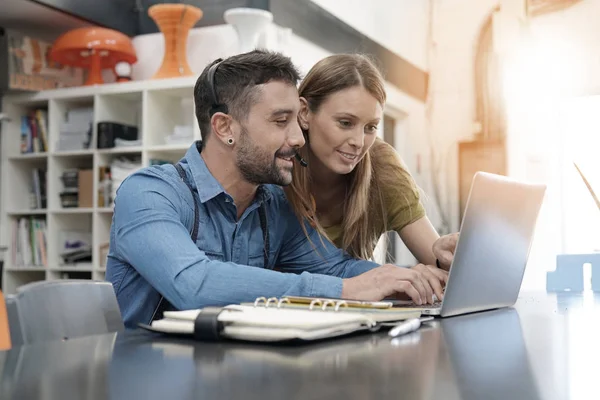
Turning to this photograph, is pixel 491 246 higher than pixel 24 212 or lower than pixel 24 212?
lower

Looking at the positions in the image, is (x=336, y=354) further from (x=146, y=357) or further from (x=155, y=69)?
(x=155, y=69)

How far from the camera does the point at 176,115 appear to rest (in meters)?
4.26

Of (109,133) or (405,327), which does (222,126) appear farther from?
(109,133)

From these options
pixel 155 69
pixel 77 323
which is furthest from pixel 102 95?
pixel 77 323

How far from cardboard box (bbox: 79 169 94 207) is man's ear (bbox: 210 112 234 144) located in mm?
2900

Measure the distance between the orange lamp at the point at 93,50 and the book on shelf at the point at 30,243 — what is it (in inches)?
36.6

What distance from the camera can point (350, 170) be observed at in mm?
1697

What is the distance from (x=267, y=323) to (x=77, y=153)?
12.4 ft

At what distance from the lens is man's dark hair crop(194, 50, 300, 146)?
1513 millimetres

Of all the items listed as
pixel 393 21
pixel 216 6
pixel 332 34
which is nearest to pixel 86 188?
pixel 216 6

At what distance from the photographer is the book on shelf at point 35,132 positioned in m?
4.49

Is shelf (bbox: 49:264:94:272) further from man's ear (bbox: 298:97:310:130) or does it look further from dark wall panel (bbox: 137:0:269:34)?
man's ear (bbox: 298:97:310:130)

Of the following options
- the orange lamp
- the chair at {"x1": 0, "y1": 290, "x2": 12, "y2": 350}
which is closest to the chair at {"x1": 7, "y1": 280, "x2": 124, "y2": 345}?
the chair at {"x1": 0, "y1": 290, "x2": 12, "y2": 350}

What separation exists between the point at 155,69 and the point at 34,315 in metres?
3.68
